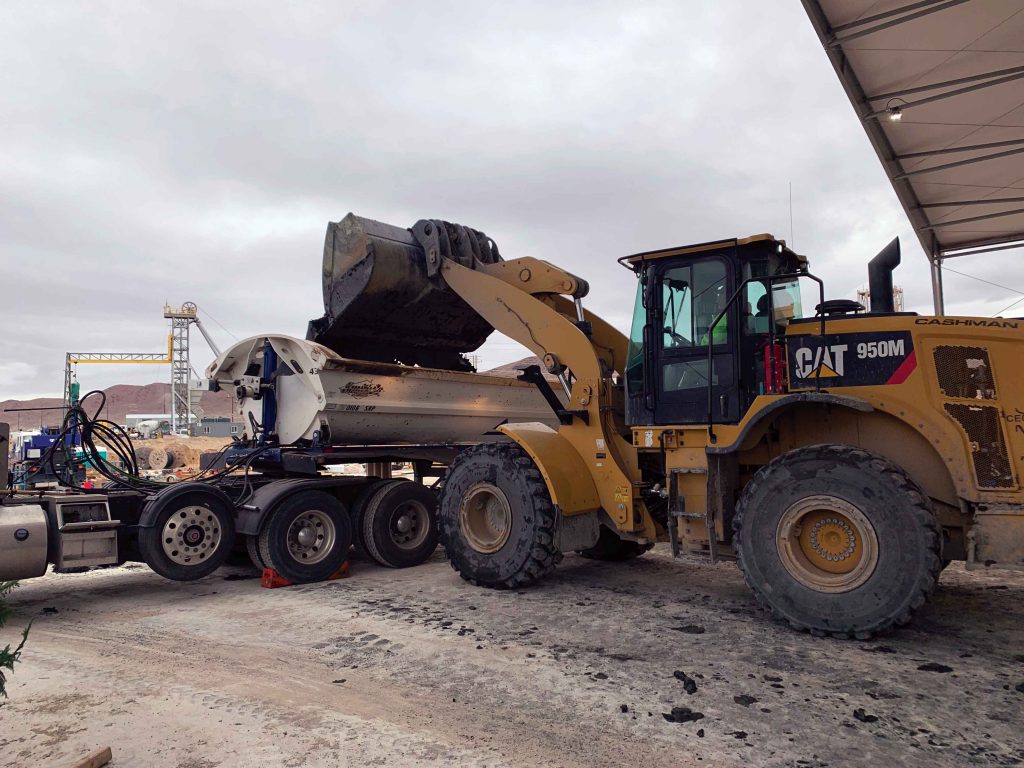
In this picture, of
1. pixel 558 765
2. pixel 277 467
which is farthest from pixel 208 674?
pixel 277 467

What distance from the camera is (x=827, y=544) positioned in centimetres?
509

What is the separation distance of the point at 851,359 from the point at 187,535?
593 centimetres

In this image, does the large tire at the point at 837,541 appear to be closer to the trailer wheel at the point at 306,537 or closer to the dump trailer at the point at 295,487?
the dump trailer at the point at 295,487

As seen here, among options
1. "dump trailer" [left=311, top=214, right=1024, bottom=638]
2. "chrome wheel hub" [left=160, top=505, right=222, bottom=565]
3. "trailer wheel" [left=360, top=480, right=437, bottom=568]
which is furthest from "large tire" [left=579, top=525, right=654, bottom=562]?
"chrome wheel hub" [left=160, top=505, right=222, bottom=565]

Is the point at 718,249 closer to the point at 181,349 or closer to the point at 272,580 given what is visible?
the point at 272,580

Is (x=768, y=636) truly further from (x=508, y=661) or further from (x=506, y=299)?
(x=506, y=299)

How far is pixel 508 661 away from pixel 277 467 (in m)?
4.78

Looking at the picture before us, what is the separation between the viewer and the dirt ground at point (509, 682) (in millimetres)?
3355

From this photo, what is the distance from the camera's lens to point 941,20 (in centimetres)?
802

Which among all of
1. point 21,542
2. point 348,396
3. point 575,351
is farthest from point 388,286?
point 21,542

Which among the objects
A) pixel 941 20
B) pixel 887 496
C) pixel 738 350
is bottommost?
pixel 887 496

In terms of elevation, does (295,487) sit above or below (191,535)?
above

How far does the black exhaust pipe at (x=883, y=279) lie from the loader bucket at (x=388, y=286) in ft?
13.7

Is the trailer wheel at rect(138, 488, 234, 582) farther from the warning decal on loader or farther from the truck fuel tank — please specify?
the warning decal on loader
